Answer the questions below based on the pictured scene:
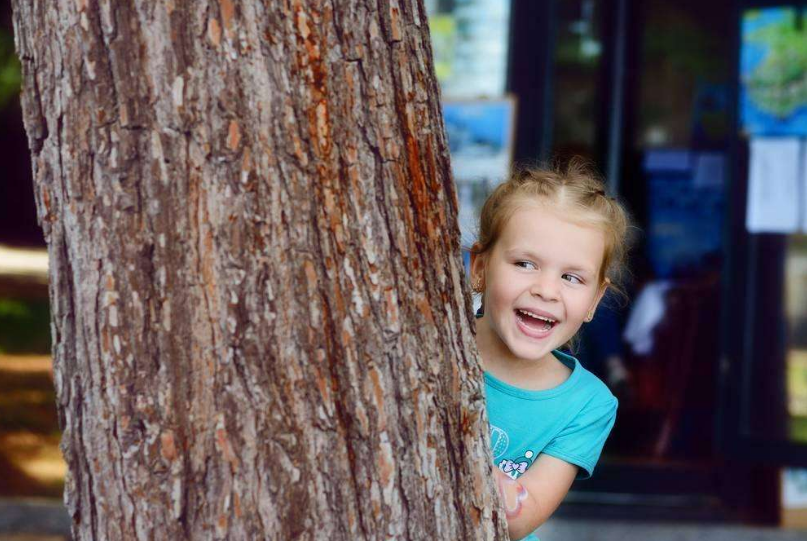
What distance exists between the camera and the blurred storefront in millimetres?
5059

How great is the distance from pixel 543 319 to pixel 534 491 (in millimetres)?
327

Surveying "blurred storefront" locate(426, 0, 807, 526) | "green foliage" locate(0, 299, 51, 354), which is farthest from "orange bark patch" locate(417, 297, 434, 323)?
"green foliage" locate(0, 299, 51, 354)

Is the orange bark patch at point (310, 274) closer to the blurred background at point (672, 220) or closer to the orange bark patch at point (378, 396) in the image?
the orange bark patch at point (378, 396)

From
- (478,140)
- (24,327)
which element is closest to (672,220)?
(478,140)

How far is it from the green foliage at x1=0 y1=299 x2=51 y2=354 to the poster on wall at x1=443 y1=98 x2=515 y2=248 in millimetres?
5671

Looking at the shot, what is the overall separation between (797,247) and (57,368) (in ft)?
14.1

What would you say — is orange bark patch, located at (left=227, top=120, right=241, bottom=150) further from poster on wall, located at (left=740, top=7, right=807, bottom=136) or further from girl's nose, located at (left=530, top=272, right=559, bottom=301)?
poster on wall, located at (left=740, top=7, right=807, bottom=136)

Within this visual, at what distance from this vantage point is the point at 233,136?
4.80ft

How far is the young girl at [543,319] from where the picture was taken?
2049mm

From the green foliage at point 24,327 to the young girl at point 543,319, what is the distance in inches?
318

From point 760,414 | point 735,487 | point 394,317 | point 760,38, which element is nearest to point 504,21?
point 760,38

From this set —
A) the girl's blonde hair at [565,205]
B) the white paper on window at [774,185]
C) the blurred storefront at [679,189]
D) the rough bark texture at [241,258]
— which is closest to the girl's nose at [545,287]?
the girl's blonde hair at [565,205]

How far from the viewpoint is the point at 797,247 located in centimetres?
514

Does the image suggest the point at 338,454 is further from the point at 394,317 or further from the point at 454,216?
the point at 454,216
